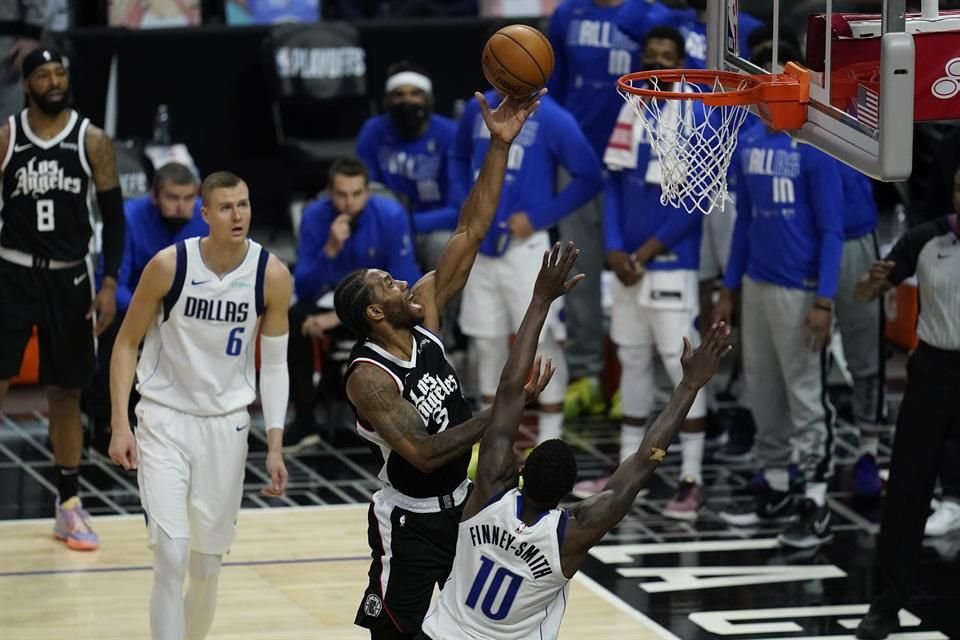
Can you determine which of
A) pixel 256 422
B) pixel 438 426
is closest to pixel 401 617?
pixel 438 426

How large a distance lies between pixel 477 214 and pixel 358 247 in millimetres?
3708

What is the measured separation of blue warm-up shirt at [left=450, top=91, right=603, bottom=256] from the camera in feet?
31.2

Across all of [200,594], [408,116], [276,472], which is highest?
[408,116]

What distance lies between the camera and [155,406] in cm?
670

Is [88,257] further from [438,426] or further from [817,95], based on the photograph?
[817,95]

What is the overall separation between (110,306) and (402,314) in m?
3.17

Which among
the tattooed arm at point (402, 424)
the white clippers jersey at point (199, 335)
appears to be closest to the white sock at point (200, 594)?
the white clippers jersey at point (199, 335)

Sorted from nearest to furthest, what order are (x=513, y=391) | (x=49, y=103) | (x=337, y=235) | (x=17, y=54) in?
1. (x=513, y=391)
2. (x=49, y=103)
3. (x=337, y=235)
4. (x=17, y=54)

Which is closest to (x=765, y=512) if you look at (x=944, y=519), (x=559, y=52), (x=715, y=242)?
(x=944, y=519)

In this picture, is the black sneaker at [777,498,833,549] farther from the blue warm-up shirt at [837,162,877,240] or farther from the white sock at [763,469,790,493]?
the blue warm-up shirt at [837,162,877,240]

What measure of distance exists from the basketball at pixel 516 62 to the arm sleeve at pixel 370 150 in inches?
176

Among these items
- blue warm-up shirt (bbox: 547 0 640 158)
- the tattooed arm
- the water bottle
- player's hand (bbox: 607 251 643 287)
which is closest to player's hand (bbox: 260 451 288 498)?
the tattooed arm

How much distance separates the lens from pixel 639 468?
5.28 m

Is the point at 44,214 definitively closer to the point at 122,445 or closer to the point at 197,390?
the point at 197,390
